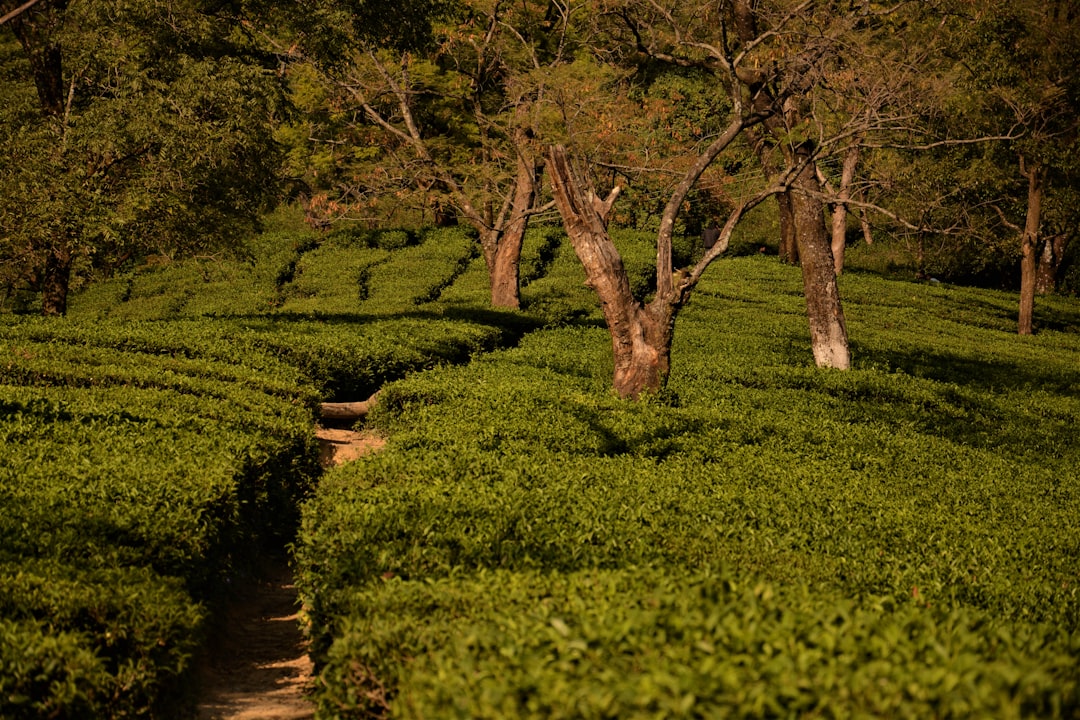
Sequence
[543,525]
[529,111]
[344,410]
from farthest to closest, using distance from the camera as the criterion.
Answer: [529,111] → [344,410] → [543,525]

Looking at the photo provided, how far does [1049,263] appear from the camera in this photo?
44.0 m

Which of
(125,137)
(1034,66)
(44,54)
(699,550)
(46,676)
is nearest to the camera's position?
(46,676)

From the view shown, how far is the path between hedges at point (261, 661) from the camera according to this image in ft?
24.6

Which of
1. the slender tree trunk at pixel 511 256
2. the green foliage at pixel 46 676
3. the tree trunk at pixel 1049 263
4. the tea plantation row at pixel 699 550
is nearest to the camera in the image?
the tea plantation row at pixel 699 550

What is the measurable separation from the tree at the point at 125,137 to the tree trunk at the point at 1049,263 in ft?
114

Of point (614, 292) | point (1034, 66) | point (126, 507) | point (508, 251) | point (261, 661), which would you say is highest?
point (1034, 66)

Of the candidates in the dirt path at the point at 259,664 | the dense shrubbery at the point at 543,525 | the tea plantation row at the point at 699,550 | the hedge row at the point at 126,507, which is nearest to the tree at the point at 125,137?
the dense shrubbery at the point at 543,525

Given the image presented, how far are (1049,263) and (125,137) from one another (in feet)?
126

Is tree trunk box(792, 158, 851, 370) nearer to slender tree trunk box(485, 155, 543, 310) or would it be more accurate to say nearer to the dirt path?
slender tree trunk box(485, 155, 543, 310)

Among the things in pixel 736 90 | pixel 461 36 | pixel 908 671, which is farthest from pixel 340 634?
pixel 461 36

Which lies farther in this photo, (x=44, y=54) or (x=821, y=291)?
(x=44, y=54)

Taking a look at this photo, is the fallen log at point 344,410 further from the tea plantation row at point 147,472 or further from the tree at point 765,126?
the tree at point 765,126

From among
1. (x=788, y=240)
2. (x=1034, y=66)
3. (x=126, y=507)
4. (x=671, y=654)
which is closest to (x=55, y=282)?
(x=126, y=507)

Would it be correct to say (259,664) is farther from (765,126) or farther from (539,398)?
(765,126)
